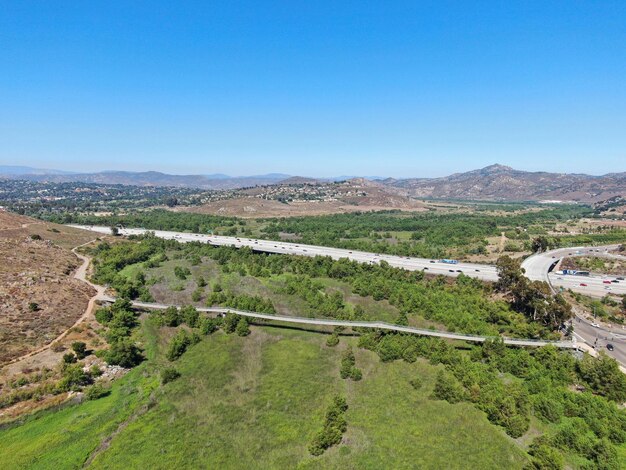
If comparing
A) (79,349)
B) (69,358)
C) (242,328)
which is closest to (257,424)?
(242,328)

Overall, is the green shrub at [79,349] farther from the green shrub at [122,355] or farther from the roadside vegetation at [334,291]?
the roadside vegetation at [334,291]

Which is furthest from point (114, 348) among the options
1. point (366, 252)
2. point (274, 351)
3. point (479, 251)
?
point (479, 251)

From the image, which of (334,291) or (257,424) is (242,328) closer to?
(257,424)

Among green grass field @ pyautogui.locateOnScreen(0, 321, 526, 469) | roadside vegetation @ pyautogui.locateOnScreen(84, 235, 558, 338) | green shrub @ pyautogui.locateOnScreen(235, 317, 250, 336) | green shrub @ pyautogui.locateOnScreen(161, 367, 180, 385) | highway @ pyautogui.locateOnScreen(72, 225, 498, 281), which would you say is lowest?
green grass field @ pyautogui.locateOnScreen(0, 321, 526, 469)

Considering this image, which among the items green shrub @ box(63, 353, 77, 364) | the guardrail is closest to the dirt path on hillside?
the guardrail

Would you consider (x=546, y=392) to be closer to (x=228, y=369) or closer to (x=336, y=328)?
(x=336, y=328)

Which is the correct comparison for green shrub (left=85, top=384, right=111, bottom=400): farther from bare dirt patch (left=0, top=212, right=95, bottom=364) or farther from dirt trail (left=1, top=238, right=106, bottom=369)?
bare dirt patch (left=0, top=212, right=95, bottom=364)
